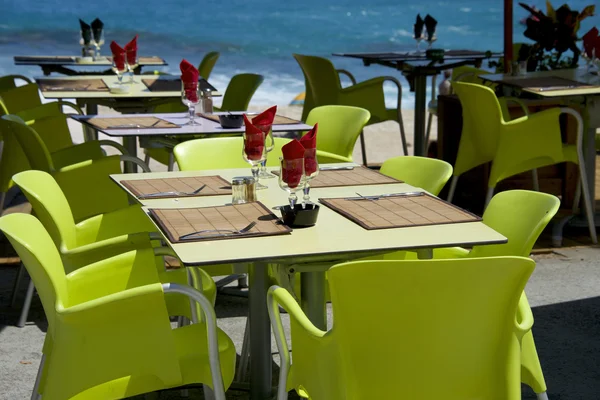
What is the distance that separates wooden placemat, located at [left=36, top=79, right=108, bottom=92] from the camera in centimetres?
559

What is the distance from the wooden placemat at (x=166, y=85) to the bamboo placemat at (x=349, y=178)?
2233mm

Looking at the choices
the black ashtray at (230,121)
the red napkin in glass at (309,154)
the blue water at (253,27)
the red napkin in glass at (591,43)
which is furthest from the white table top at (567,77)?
the blue water at (253,27)

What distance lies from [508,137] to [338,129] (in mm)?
910

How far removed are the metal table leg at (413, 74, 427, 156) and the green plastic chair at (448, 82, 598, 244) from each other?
178 cm

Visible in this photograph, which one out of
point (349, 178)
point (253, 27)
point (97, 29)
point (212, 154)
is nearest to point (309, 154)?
point (349, 178)

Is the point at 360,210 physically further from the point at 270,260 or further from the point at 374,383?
the point at 374,383

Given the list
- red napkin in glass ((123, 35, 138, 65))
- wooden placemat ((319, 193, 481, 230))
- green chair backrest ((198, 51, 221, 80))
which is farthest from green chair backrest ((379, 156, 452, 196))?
green chair backrest ((198, 51, 221, 80))

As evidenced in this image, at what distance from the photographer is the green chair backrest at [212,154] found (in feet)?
13.2

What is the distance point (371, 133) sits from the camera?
368 inches

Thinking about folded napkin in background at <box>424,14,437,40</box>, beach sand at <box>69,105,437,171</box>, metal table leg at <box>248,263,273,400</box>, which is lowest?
beach sand at <box>69,105,437,171</box>

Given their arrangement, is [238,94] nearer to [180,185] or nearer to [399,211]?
[180,185]

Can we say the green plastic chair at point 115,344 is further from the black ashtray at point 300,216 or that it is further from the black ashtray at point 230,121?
the black ashtray at point 230,121

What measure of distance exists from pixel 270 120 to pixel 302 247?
1091mm

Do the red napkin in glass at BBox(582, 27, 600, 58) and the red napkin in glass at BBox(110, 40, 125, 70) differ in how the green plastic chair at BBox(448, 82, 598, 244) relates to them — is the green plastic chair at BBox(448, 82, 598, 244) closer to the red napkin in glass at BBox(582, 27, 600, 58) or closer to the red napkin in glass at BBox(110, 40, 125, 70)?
the red napkin in glass at BBox(582, 27, 600, 58)
